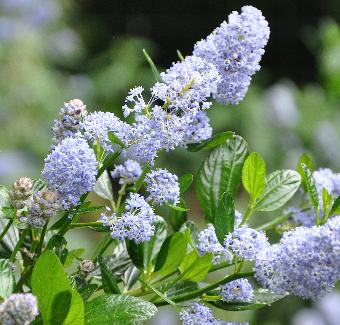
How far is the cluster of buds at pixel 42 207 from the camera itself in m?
0.78

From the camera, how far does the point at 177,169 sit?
4918 mm

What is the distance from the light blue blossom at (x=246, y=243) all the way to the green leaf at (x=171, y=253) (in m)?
0.07

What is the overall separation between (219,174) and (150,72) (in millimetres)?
4402

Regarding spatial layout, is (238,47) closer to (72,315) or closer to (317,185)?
(317,185)

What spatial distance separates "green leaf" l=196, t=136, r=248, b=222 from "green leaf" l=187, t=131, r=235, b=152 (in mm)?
42

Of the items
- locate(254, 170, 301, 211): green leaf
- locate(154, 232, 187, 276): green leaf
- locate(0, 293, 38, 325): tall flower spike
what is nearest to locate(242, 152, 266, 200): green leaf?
locate(254, 170, 301, 211): green leaf

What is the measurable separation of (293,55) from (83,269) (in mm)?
5916

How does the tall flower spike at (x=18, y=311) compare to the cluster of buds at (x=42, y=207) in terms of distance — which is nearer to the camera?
the tall flower spike at (x=18, y=311)

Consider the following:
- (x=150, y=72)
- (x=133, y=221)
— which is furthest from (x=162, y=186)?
(x=150, y=72)

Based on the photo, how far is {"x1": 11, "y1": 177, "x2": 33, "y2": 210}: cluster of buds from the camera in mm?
800

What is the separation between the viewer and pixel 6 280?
2.66 ft

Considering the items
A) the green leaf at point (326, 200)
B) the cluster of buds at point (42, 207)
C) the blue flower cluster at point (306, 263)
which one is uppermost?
the cluster of buds at point (42, 207)

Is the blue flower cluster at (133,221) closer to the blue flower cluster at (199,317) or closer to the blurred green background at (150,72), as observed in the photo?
the blue flower cluster at (199,317)

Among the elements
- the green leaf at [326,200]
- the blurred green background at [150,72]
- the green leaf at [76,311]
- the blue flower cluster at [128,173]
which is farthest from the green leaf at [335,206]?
the blurred green background at [150,72]
